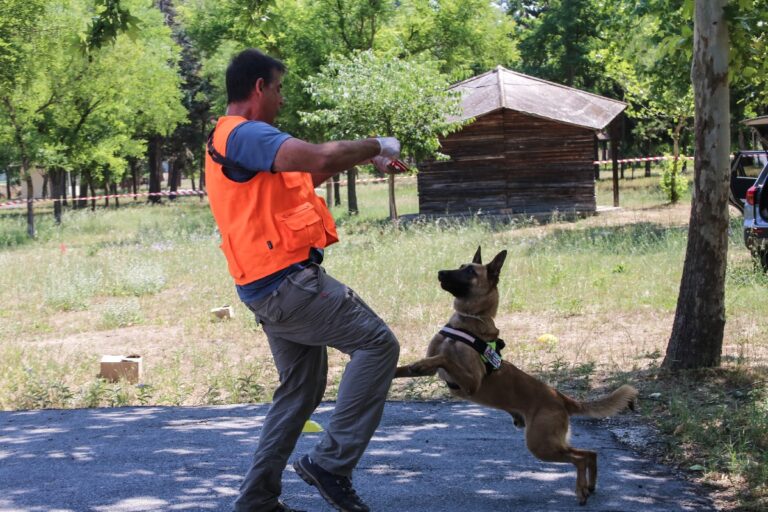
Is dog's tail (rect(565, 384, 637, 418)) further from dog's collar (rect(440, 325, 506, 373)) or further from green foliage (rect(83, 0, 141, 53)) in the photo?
green foliage (rect(83, 0, 141, 53))

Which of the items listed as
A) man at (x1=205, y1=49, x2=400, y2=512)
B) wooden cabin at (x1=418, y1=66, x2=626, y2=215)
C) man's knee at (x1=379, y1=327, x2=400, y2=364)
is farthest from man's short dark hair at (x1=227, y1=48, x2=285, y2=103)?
wooden cabin at (x1=418, y1=66, x2=626, y2=215)

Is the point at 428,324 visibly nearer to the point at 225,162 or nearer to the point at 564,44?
the point at 225,162

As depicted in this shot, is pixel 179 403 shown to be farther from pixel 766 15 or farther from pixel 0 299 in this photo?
pixel 0 299

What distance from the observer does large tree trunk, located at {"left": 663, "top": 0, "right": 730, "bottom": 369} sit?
7422mm

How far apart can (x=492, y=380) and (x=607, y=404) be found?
0.69 metres

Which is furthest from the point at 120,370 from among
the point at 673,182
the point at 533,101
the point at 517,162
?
the point at 673,182

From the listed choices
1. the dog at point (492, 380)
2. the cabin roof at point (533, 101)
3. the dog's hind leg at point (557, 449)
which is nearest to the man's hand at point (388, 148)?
the dog at point (492, 380)

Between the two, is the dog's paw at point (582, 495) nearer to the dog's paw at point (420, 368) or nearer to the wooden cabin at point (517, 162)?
the dog's paw at point (420, 368)

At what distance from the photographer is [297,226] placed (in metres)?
3.90

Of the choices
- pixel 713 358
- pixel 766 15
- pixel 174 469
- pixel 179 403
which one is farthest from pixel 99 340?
pixel 766 15

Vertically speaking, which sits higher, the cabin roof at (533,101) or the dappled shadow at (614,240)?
the cabin roof at (533,101)

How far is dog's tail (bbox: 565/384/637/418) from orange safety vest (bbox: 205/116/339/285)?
6.25 feet

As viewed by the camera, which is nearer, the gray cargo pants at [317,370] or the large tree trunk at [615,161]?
the gray cargo pants at [317,370]

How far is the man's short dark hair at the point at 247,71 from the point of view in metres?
4.03
